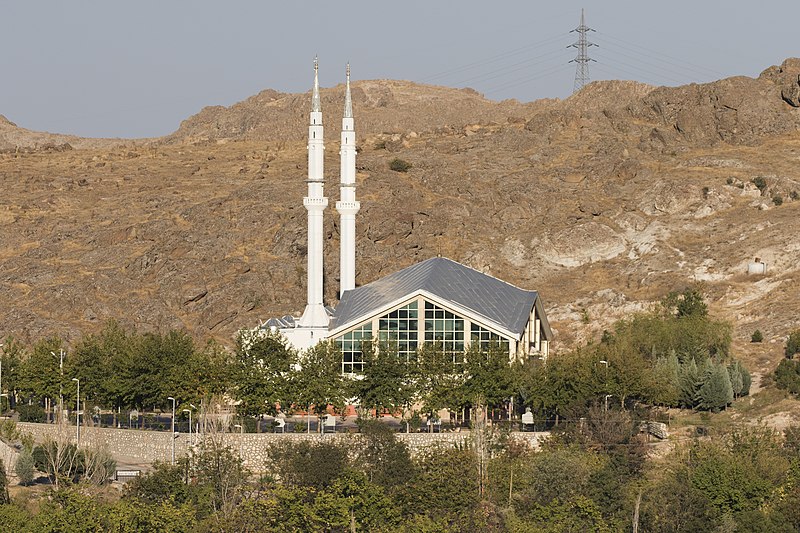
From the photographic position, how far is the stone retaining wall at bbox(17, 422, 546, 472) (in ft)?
269

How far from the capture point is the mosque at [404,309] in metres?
96.1

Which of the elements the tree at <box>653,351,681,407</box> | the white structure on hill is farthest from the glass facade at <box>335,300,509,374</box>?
the tree at <box>653,351,681,407</box>

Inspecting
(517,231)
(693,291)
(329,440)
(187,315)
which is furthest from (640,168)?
(329,440)

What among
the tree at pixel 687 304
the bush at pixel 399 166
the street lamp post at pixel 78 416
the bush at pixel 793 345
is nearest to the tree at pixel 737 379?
the bush at pixel 793 345

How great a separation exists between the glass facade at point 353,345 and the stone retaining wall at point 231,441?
1226 cm

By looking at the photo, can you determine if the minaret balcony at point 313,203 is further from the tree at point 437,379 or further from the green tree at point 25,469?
the green tree at point 25,469

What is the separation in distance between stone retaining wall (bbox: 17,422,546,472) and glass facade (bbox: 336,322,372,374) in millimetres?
12259

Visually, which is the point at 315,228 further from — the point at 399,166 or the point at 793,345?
the point at 399,166

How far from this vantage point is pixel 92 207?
154 meters

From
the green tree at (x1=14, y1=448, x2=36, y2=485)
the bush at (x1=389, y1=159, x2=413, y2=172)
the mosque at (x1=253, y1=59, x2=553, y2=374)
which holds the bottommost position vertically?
the green tree at (x1=14, y1=448, x2=36, y2=485)

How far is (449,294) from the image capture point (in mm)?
97875

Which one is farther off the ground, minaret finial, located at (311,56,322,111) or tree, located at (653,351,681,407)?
minaret finial, located at (311,56,322,111)

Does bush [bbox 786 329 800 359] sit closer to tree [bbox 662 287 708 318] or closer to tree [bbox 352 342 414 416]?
tree [bbox 662 287 708 318]

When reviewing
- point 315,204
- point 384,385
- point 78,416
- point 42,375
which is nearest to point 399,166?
point 315,204
